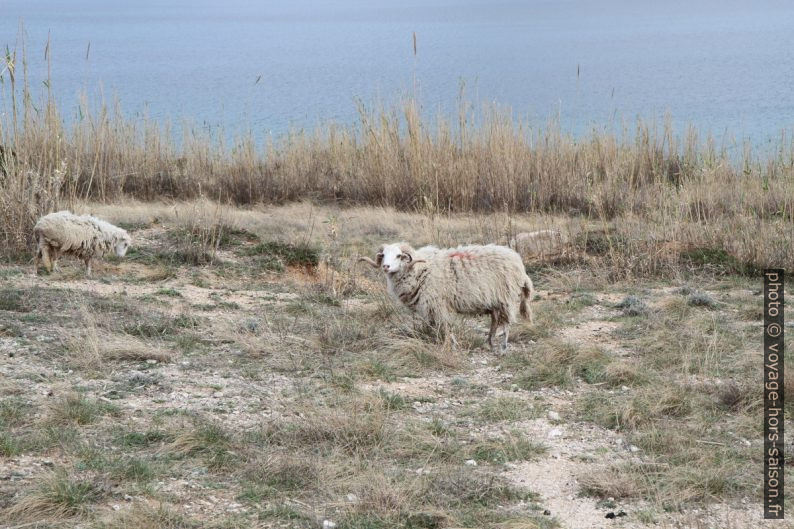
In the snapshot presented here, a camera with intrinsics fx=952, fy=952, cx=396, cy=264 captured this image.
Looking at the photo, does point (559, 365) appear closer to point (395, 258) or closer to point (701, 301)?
point (395, 258)

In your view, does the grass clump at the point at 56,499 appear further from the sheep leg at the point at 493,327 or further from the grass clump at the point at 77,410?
the sheep leg at the point at 493,327

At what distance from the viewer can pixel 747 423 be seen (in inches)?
209

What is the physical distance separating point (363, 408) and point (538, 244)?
4880 mm

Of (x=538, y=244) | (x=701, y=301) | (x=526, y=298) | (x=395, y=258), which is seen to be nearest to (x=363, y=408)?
(x=395, y=258)

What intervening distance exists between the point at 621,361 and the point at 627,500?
1.96 m

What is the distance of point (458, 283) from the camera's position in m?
6.92

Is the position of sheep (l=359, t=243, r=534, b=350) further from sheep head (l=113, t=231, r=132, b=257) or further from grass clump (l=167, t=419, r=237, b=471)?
sheep head (l=113, t=231, r=132, b=257)

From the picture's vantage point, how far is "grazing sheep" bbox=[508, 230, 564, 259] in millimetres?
9797

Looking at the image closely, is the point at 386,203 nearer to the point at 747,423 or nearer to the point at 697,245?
the point at 697,245

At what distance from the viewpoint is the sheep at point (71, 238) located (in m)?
8.52

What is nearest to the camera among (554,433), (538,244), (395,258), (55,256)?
(554,433)

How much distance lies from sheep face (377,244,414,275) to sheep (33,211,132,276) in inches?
124

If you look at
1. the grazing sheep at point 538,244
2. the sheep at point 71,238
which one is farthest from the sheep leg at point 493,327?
the sheep at point 71,238

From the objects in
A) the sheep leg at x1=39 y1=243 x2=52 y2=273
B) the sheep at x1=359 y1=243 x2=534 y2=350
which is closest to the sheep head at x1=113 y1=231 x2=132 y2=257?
the sheep leg at x1=39 y1=243 x2=52 y2=273
